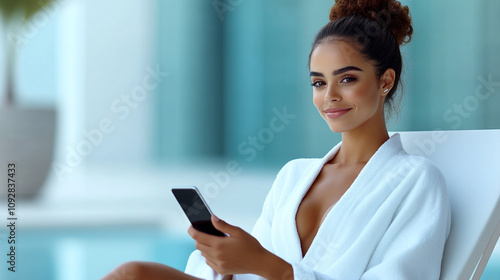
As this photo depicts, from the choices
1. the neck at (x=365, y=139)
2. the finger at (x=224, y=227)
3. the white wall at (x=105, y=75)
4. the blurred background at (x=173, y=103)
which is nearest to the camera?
the finger at (x=224, y=227)

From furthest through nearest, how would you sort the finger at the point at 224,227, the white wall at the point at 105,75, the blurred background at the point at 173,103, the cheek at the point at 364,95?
the white wall at the point at 105,75
the blurred background at the point at 173,103
the cheek at the point at 364,95
the finger at the point at 224,227

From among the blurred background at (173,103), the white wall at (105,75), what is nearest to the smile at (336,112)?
the blurred background at (173,103)

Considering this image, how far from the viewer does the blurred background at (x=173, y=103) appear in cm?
487

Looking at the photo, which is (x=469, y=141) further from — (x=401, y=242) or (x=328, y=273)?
(x=328, y=273)

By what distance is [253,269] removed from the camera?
51.0 inches

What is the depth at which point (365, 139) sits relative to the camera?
5.48 ft

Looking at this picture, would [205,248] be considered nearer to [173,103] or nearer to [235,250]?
[235,250]

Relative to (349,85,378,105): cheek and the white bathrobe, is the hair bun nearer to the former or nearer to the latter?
(349,85,378,105): cheek

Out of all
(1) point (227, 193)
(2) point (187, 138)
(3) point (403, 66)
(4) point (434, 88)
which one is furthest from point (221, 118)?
(3) point (403, 66)

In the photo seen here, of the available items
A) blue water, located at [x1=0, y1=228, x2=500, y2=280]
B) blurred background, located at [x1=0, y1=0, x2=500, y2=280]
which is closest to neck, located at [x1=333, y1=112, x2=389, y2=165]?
blue water, located at [x1=0, y1=228, x2=500, y2=280]

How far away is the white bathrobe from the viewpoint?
1340 mm

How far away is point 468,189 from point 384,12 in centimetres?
54

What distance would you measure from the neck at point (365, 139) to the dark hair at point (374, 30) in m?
0.10

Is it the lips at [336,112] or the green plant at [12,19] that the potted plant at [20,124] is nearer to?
the green plant at [12,19]
